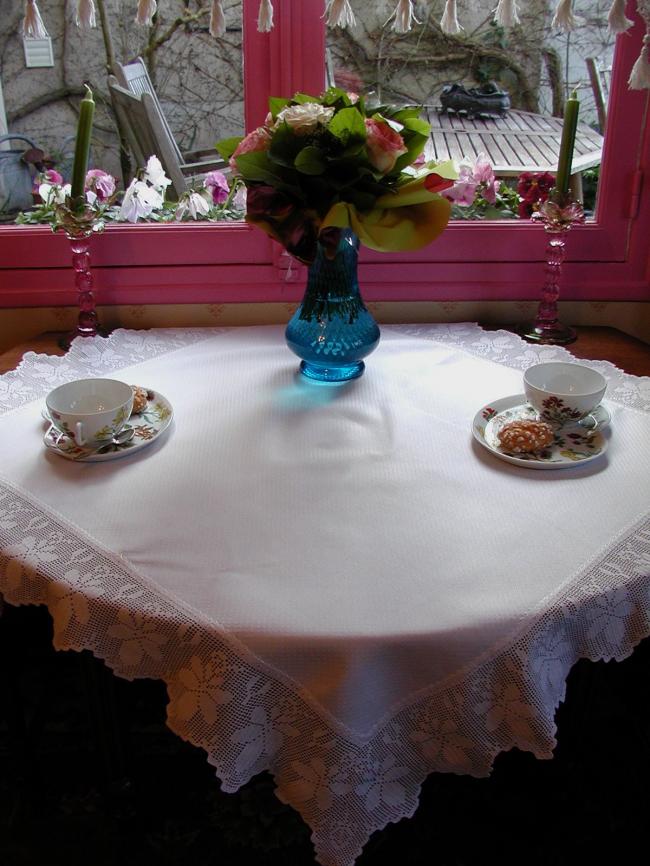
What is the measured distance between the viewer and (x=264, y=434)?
112 centimetres

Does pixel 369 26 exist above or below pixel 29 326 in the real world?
above

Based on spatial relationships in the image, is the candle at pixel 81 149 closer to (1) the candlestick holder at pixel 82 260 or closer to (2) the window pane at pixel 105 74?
(1) the candlestick holder at pixel 82 260

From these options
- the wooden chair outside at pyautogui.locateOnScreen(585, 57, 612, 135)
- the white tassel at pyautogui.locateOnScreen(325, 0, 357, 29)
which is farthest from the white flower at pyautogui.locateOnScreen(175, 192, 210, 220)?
the wooden chair outside at pyautogui.locateOnScreen(585, 57, 612, 135)

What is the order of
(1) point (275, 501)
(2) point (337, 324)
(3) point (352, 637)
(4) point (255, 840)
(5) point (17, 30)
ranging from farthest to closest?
1. (5) point (17, 30)
2. (4) point (255, 840)
3. (2) point (337, 324)
4. (1) point (275, 501)
5. (3) point (352, 637)

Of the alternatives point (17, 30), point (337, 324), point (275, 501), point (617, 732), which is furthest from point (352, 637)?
point (17, 30)

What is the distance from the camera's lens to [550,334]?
1486 mm

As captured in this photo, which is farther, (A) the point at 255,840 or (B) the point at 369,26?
(B) the point at 369,26

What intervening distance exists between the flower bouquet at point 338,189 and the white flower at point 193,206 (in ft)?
1.28

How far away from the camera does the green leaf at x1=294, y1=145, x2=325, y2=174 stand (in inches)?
42.0

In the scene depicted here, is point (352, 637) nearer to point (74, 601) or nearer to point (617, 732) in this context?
point (74, 601)

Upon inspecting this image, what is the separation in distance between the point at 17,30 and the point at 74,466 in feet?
3.07

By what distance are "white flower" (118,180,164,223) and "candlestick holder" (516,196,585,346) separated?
71 cm

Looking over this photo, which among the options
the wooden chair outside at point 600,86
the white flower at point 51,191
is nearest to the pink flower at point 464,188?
the wooden chair outside at point 600,86

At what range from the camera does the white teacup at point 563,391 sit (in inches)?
41.6
